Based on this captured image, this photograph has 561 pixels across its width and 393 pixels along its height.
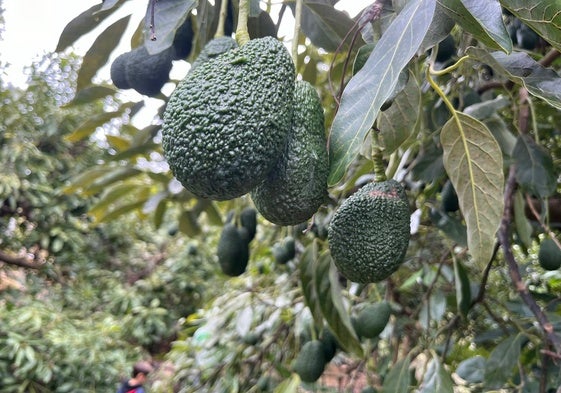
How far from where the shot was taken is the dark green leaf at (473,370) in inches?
51.4

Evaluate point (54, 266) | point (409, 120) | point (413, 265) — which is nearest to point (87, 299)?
point (54, 266)

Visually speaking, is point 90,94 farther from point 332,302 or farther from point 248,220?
point 332,302

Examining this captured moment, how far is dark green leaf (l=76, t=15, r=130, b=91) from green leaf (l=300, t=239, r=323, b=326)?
0.54 metres

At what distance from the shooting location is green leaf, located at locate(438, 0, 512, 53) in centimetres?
49

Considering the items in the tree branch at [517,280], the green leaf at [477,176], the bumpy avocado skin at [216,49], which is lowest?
the tree branch at [517,280]

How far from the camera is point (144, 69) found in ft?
2.61

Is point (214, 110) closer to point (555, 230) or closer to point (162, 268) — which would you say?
point (555, 230)

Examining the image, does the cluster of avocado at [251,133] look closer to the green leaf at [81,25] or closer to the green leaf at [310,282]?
the green leaf at [81,25]

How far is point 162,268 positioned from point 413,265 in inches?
104

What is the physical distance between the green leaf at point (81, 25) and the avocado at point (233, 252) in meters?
0.55

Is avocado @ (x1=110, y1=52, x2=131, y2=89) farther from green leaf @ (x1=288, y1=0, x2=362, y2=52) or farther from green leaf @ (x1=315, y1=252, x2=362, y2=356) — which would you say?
green leaf @ (x1=315, y1=252, x2=362, y2=356)

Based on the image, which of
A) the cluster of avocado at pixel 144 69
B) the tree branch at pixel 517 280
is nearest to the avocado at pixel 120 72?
the cluster of avocado at pixel 144 69

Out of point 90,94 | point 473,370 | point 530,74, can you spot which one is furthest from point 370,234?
point 473,370

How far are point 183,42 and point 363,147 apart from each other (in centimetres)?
35
